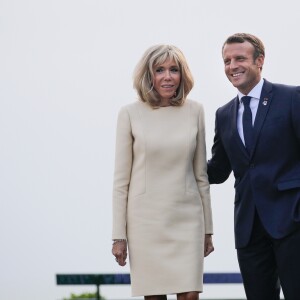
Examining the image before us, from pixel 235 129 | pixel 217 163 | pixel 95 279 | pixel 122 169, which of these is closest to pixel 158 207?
pixel 122 169

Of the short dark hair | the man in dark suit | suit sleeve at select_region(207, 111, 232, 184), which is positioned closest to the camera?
the man in dark suit

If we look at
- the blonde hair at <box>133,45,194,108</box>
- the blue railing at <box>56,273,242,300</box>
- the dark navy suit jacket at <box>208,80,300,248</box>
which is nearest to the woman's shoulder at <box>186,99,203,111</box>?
the blonde hair at <box>133,45,194,108</box>

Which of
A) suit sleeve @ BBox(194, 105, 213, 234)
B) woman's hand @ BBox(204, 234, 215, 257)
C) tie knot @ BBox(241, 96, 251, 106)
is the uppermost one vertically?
tie knot @ BBox(241, 96, 251, 106)

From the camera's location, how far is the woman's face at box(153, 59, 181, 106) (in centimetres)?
445

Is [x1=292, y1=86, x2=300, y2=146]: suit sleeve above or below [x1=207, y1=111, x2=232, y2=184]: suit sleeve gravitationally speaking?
above

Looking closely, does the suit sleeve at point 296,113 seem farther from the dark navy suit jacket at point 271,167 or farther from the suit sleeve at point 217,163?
the suit sleeve at point 217,163

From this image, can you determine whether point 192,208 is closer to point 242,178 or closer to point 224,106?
point 242,178

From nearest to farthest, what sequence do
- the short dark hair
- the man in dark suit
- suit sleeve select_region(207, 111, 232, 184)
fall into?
1. the man in dark suit
2. the short dark hair
3. suit sleeve select_region(207, 111, 232, 184)

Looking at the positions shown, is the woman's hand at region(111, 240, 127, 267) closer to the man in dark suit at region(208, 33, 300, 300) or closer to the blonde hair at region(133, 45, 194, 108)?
the man in dark suit at region(208, 33, 300, 300)

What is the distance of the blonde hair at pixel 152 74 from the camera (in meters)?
4.47

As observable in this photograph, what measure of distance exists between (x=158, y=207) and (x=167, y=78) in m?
0.69

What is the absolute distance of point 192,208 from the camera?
4449 mm

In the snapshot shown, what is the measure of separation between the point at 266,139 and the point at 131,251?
957mm

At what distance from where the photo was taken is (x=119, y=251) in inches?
175
